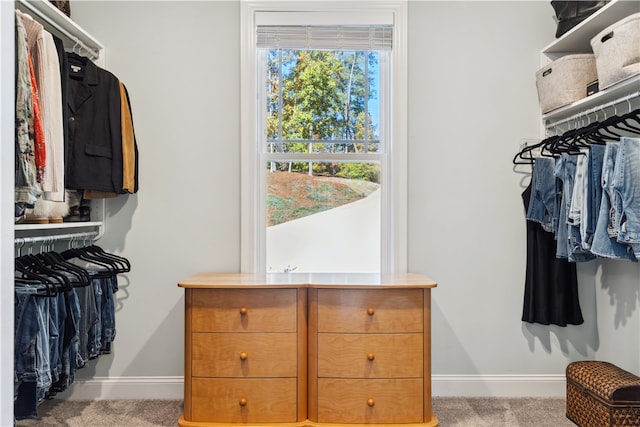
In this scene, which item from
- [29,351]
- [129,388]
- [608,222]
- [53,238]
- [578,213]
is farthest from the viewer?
[129,388]

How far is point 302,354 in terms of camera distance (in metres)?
2.28

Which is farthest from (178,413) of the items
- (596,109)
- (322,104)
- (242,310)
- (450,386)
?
(596,109)

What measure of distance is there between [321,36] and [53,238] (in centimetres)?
177

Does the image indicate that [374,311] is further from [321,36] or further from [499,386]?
[321,36]

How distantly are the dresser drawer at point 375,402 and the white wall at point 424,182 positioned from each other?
59 centimetres

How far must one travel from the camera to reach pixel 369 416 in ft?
7.40

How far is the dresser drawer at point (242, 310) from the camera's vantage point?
2277 mm

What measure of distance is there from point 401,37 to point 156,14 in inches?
54.7

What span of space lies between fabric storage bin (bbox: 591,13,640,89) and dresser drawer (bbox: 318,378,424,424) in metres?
1.57

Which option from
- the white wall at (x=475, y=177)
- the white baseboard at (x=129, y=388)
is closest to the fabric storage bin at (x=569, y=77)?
the white wall at (x=475, y=177)

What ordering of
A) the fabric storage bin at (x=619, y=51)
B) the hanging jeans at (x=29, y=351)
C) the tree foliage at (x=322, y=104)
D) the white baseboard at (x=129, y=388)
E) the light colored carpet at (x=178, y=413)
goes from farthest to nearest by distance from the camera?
the tree foliage at (x=322, y=104), the white baseboard at (x=129, y=388), the light colored carpet at (x=178, y=413), the fabric storage bin at (x=619, y=51), the hanging jeans at (x=29, y=351)

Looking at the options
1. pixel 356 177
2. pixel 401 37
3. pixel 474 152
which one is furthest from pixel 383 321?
pixel 401 37

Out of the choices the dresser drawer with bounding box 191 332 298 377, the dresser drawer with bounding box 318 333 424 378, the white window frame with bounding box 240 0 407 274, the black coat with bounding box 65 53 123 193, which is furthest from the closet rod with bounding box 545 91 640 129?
the black coat with bounding box 65 53 123 193

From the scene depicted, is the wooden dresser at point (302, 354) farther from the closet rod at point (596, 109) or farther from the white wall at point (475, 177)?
the closet rod at point (596, 109)
